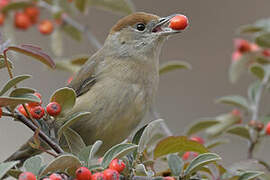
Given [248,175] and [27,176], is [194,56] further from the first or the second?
[27,176]

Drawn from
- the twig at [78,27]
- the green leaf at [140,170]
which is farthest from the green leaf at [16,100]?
the twig at [78,27]

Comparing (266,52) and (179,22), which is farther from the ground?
(179,22)

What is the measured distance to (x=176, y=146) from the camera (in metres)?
2.62

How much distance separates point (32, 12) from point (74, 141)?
6.74 feet

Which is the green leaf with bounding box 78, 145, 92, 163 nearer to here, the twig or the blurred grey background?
the twig

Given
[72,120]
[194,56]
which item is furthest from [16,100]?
[194,56]

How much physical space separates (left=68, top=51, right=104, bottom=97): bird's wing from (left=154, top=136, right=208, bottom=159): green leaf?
848 millimetres

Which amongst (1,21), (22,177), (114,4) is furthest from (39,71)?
(22,177)

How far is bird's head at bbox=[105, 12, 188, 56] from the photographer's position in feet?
11.4

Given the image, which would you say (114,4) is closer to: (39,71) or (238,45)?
(238,45)

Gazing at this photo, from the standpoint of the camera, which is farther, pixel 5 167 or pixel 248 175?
pixel 248 175

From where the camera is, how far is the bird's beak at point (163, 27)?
3320mm

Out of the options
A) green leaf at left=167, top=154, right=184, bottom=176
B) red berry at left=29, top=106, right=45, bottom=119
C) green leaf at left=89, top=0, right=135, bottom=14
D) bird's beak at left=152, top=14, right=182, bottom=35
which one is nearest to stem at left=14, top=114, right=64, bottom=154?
red berry at left=29, top=106, right=45, bottom=119

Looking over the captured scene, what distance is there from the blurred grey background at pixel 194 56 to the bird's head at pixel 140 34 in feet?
10.5
